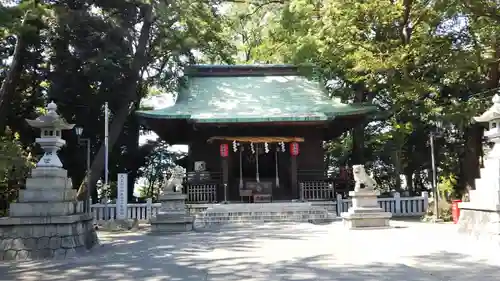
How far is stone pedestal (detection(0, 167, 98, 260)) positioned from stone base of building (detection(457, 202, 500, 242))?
7.87 m

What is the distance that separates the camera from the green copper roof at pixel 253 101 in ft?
58.5

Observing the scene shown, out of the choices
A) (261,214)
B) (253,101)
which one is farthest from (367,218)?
(253,101)

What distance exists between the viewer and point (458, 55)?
50.6 feet

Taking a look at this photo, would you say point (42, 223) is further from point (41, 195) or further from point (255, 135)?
point (255, 135)

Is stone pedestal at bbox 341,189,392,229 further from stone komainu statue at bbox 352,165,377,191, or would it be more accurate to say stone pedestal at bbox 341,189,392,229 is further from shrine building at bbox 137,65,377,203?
shrine building at bbox 137,65,377,203

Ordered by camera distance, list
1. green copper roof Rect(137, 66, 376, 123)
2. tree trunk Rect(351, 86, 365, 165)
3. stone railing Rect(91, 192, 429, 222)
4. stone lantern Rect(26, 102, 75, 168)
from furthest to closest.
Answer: tree trunk Rect(351, 86, 365, 165)
green copper roof Rect(137, 66, 376, 123)
stone railing Rect(91, 192, 429, 222)
stone lantern Rect(26, 102, 75, 168)

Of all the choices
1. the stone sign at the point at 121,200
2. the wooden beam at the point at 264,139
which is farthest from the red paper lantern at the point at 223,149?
the stone sign at the point at 121,200

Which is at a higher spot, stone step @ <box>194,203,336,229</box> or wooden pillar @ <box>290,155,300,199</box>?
wooden pillar @ <box>290,155,300,199</box>

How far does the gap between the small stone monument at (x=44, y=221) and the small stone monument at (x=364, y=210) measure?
6863mm

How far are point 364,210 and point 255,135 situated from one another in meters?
7.91

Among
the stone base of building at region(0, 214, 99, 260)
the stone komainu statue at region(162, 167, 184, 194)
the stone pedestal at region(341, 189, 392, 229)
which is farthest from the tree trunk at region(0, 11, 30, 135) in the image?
the stone pedestal at region(341, 189, 392, 229)

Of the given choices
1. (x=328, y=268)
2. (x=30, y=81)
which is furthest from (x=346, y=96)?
(x=328, y=268)

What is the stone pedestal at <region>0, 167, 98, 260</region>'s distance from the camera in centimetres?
837

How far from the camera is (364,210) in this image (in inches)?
481
